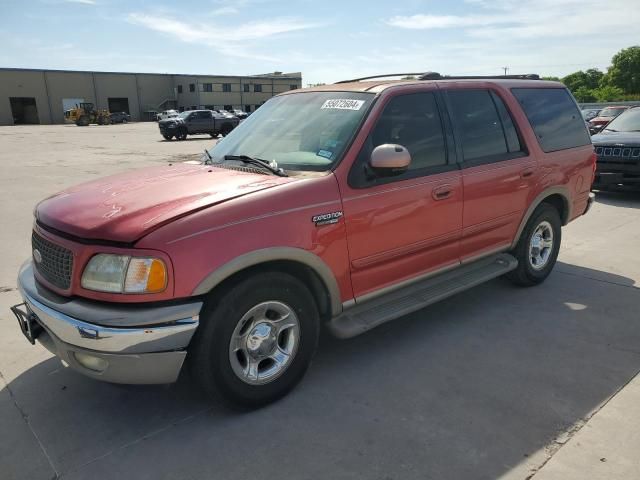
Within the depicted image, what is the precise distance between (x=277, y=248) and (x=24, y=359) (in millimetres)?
2228

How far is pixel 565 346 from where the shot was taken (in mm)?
3732

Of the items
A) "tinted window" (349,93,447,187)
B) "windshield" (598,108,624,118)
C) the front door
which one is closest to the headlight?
the front door

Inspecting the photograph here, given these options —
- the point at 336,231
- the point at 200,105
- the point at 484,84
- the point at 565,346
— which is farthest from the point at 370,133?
the point at 200,105

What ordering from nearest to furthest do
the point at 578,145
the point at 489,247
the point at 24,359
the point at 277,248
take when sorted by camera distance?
the point at 277,248 → the point at 24,359 → the point at 489,247 → the point at 578,145

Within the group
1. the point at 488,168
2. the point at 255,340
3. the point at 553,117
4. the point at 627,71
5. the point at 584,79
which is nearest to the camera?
the point at 255,340

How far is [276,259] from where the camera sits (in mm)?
2852

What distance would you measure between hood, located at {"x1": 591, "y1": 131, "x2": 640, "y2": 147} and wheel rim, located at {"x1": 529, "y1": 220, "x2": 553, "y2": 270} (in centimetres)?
502

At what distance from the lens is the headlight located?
2508 millimetres

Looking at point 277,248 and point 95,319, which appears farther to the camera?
point 277,248

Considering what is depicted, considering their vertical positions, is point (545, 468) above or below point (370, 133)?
below

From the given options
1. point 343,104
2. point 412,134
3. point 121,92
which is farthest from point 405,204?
point 121,92

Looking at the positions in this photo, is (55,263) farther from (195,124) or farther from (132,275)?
(195,124)

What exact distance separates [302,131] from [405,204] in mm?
910

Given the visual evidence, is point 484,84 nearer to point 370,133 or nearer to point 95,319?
point 370,133
